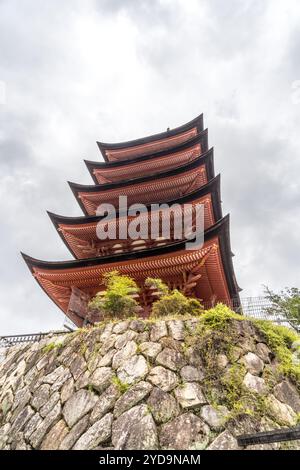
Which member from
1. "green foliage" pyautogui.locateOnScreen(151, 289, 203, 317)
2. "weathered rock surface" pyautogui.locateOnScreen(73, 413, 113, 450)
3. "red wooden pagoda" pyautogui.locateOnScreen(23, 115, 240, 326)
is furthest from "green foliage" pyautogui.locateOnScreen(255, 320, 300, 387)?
"weathered rock surface" pyautogui.locateOnScreen(73, 413, 113, 450)

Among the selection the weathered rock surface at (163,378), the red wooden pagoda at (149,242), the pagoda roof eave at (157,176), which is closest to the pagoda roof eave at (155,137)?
the red wooden pagoda at (149,242)

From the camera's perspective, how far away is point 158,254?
395 inches

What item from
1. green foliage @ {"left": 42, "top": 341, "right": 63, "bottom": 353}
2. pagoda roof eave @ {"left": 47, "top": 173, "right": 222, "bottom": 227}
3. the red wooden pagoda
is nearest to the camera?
green foliage @ {"left": 42, "top": 341, "right": 63, "bottom": 353}

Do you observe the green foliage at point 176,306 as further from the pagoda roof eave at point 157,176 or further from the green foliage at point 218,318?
the pagoda roof eave at point 157,176

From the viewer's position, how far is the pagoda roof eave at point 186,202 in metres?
11.5

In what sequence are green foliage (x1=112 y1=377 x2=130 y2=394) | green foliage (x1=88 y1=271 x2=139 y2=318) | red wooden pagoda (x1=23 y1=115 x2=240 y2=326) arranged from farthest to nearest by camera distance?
red wooden pagoda (x1=23 y1=115 x2=240 y2=326) → green foliage (x1=88 y1=271 x2=139 y2=318) → green foliage (x1=112 y1=377 x2=130 y2=394)

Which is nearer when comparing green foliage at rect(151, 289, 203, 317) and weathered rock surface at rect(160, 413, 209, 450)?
weathered rock surface at rect(160, 413, 209, 450)

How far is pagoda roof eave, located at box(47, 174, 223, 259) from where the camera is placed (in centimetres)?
1146

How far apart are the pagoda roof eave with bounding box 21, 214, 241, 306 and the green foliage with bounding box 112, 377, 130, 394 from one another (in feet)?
14.7

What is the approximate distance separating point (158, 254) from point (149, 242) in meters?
3.19

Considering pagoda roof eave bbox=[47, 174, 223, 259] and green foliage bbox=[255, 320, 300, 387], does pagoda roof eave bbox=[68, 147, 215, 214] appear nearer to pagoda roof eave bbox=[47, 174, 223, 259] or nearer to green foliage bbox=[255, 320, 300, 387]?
pagoda roof eave bbox=[47, 174, 223, 259]

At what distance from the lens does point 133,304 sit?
909 centimetres
